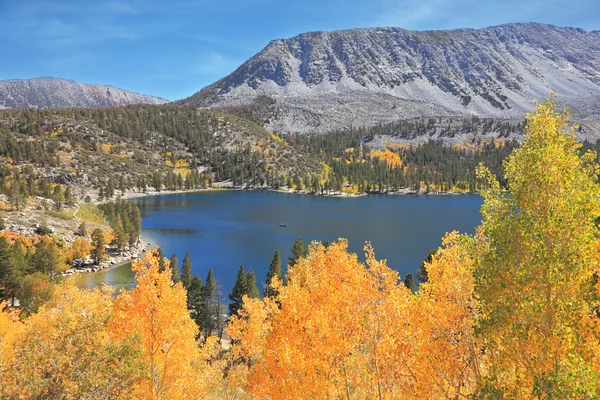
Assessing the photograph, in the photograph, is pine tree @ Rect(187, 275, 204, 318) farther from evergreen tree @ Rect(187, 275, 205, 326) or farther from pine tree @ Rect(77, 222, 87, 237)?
pine tree @ Rect(77, 222, 87, 237)

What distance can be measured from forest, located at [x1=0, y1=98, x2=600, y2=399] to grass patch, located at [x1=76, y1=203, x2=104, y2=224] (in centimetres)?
9855

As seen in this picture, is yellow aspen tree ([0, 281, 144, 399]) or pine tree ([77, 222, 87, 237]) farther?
pine tree ([77, 222, 87, 237])

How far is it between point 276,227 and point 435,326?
10473 centimetres

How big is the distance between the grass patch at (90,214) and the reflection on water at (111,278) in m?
35.1

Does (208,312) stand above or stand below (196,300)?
below

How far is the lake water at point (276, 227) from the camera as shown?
82.9m

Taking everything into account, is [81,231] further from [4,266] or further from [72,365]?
[72,365]

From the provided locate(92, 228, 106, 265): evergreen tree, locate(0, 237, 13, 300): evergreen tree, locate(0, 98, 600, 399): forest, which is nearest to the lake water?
locate(92, 228, 106, 265): evergreen tree

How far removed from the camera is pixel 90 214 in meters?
116

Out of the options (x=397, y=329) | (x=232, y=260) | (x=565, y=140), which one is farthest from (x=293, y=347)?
(x=232, y=260)

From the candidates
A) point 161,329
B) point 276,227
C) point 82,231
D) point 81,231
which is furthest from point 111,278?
point 161,329

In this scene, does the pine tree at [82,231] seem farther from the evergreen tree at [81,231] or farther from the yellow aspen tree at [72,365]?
the yellow aspen tree at [72,365]

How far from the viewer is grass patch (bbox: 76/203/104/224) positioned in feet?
367

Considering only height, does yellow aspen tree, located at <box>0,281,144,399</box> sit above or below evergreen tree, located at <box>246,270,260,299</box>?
above
